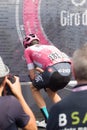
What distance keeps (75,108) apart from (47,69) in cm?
339

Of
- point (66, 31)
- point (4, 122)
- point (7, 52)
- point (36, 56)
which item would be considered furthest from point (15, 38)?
point (4, 122)

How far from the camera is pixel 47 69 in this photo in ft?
19.9

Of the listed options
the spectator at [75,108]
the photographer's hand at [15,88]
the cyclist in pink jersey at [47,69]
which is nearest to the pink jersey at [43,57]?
the cyclist in pink jersey at [47,69]

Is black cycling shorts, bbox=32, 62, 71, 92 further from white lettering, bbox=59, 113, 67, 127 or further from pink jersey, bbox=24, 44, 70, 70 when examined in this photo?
white lettering, bbox=59, 113, 67, 127

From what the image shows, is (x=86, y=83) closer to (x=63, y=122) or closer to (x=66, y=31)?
(x=63, y=122)

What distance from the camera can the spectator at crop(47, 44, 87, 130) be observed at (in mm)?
2682

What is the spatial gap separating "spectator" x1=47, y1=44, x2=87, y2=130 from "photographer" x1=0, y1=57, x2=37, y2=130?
423mm

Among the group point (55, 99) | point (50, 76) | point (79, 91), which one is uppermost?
point (79, 91)

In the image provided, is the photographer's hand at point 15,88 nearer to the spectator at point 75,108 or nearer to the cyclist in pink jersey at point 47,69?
the spectator at point 75,108

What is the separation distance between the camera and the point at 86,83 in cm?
A: 274

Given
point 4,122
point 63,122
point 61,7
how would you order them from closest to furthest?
1. point 63,122
2. point 4,122
3. point 61,7

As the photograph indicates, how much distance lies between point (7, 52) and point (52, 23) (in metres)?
0.85

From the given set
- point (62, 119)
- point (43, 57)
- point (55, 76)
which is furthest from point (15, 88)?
point (43, 57)

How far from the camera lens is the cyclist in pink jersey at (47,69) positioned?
19.8ft
